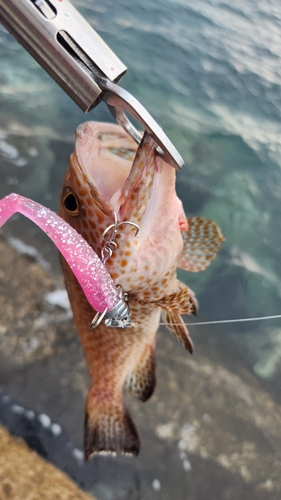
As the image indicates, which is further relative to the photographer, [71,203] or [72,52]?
[71,203]

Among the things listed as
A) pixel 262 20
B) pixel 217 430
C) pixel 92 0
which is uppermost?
pixel 262 20

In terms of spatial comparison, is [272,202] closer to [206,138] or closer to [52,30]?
[206,138]

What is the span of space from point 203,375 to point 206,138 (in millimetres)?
3177

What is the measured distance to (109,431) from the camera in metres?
2.73

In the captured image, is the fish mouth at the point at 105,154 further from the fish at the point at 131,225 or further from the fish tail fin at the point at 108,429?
the fish tail fin at the point at 108,429

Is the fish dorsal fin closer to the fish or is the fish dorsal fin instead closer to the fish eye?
the fish

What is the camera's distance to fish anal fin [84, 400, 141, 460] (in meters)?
2.71

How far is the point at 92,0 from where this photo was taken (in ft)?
21.7

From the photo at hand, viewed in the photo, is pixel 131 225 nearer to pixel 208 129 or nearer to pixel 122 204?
pixel 122 204

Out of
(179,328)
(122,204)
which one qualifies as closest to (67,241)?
(122,204)

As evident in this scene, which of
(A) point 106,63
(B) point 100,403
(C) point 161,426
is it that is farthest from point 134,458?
(A) point 106,63

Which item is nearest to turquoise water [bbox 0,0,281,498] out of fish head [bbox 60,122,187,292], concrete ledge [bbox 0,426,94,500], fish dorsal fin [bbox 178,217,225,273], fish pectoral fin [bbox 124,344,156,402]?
fish pectoral fin [bbox 124,344,156,402]

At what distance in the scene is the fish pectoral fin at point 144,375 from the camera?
8.87 ft

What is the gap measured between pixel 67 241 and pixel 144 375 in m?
1.80
